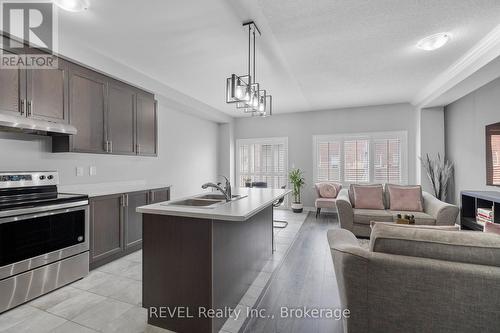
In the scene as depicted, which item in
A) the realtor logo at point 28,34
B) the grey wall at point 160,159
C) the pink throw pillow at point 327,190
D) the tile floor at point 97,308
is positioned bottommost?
the tile floor at point 97,308

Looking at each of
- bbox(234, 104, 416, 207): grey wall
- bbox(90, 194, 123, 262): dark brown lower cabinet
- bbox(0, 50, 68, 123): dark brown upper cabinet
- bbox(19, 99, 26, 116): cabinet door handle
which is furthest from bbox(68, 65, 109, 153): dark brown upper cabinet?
bbox(234, 104, 416, 207): grey wall

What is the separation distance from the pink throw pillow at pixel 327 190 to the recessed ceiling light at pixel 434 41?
11.0 ft

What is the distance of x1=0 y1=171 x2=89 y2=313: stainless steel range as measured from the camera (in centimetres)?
202

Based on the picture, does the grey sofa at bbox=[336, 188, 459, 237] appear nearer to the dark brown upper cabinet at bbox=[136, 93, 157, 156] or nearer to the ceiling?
the ceiling

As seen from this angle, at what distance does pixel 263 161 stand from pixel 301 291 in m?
4.66

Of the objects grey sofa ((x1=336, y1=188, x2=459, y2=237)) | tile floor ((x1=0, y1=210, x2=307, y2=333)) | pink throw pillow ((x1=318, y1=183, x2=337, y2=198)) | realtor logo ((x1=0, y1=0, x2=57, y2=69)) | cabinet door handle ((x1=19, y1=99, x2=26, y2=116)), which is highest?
realtor logo ((x1=0, y1=0, x2=57, y2=69))

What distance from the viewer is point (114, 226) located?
9.85 feet

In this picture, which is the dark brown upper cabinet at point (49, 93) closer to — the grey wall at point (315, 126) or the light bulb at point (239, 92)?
the light bulb at point (239, 92)

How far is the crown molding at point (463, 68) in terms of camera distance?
2642 mm

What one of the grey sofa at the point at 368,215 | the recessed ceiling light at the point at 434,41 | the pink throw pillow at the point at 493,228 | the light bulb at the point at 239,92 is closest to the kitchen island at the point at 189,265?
the light bulb at the point at 239,92

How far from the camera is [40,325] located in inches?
72.0

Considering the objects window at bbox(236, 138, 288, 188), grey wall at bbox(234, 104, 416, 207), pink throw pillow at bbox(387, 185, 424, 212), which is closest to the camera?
pink throw pillow at bbox(387, 185, 424, 212)

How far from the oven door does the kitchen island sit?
118cm

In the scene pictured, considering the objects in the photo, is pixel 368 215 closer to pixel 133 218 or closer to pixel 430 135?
pixel 430 135
